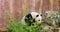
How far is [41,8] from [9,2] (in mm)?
639

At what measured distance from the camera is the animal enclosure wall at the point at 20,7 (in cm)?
270

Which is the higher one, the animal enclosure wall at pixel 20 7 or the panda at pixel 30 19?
the animal enclosure wall at pixel 20 7

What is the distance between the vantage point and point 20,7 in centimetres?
288

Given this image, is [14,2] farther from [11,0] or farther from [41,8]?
[41,8]

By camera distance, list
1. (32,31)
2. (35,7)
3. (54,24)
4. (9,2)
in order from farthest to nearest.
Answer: (35,7), (9,2), (54,24), (32,31)

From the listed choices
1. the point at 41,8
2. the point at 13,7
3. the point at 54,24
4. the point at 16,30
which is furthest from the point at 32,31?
the point at 41,8

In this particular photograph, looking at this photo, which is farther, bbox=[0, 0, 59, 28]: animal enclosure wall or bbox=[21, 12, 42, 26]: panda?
bbox=[0, 0, 59, 28]: animal enclosure wall

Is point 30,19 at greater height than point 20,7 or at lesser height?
lesser

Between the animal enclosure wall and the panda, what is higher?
the animal enclosure wall

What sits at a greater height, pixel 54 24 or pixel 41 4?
pixel 41 4

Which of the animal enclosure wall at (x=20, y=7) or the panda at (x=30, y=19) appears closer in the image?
the panda at (x=30, y=19)

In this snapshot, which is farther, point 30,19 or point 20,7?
point 20,7

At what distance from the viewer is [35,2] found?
301cm

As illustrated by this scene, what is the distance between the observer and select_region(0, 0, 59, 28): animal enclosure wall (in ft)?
8.86
